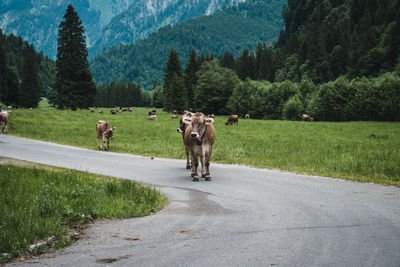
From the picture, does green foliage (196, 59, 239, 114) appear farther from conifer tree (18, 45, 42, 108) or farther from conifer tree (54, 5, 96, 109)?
conifer tree (18, 45, 42, 108)

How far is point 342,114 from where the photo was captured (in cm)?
6925

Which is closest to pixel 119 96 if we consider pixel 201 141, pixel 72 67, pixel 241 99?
pixel 241 99

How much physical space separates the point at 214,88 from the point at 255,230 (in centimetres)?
9366

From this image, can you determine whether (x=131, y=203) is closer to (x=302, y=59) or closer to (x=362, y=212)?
(x=362, y=212)

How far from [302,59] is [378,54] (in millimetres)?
34978

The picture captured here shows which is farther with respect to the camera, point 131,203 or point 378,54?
point 378,54

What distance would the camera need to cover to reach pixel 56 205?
8062 millimetres

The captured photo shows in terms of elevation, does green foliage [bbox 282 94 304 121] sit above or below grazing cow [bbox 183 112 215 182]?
above

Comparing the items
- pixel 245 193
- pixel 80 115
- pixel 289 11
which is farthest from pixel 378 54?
pixel 289 11

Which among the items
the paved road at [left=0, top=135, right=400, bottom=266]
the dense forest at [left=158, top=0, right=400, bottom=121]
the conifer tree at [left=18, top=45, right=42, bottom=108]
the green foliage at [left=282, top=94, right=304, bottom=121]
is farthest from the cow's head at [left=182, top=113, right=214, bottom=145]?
the conifer tree at [left=18, top=45, right=42, bottom=108]

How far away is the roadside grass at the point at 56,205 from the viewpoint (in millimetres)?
6203

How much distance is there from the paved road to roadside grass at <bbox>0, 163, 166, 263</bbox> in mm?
453

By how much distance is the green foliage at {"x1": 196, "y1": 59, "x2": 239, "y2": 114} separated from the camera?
323ft

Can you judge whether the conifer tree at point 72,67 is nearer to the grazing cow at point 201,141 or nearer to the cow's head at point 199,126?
the grazing cow at point 201,141
